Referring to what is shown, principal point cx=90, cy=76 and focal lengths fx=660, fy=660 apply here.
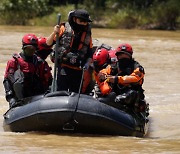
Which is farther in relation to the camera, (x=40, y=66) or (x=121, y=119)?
(x=40, y=66)

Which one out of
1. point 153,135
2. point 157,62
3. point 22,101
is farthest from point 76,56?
point 157,62

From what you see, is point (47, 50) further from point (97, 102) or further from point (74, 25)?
point (97, 102)

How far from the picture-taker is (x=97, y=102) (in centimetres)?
768

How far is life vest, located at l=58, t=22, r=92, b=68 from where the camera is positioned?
8430 mm

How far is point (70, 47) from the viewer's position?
849 centimetres

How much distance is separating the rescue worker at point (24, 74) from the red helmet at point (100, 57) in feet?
2.62

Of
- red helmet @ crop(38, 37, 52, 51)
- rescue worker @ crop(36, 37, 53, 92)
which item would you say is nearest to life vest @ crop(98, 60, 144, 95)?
rescue worker @ crop(36, 37, 53, 92)

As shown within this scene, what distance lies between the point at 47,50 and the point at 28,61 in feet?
1.88

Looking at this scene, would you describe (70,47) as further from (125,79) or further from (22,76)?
(125,79)

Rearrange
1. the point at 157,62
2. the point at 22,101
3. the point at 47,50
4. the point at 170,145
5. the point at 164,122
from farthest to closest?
the point at 157,62 < the point at 164,122 < the point at 47,50 < the point at 22,101 < the point at 170,145

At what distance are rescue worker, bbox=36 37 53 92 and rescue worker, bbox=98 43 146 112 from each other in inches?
34.3

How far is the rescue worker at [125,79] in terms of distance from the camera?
809 cm

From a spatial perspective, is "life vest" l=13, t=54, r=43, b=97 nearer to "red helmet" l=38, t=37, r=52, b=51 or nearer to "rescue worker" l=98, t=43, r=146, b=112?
"red helmet" l=38, t=37, r=52, b=51

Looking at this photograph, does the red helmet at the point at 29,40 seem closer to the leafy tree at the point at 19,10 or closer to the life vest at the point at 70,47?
the life vest at the point at 70,47
